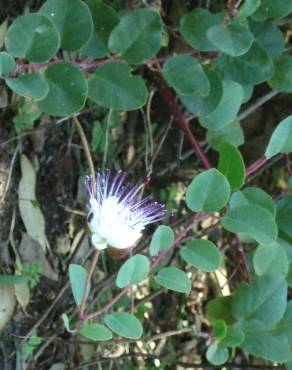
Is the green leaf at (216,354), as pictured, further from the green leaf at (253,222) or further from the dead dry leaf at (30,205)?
the dead dry leaf at (30,205)

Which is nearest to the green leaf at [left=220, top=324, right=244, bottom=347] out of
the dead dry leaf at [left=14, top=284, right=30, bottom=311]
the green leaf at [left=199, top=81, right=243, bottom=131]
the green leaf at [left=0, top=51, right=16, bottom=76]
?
the green leaf at [left=199, top=81, right=243, bottom=131]

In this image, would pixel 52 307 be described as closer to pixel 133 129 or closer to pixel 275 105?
pixel 133 129

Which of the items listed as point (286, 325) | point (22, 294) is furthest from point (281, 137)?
point (22, 294)

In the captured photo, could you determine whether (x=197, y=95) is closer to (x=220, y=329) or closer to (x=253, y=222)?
(x=253, y=222)

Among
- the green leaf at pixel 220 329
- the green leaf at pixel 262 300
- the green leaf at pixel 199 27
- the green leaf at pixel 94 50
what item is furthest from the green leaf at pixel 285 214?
the green leaf at pixel 94 50

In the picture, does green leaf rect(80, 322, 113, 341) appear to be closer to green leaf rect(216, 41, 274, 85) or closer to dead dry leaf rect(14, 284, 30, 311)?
dead dry leaf rect(14, 284, 30, 311)
